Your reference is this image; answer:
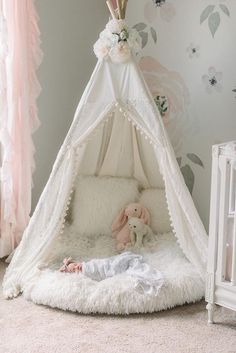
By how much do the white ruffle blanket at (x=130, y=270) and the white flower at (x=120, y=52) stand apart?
1.11 meters

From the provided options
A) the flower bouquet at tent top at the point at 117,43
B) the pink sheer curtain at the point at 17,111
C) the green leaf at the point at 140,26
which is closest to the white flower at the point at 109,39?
the flower bouquet at tent top at the point at 117,43

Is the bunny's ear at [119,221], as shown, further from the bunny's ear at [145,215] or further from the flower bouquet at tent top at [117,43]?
the flower bouquet at tent top at [117,43]

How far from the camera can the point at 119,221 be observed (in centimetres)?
355

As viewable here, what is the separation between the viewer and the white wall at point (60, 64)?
3.70 metres

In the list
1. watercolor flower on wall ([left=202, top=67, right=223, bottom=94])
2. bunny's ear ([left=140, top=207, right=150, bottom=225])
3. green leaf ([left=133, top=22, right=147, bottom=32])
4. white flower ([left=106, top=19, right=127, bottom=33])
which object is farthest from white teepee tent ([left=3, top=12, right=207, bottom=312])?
green leaf ([left=133, top=22, right=147, bottom=32])

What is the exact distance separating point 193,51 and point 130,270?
1463 millimetres

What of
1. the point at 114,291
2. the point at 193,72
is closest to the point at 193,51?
the point at 193,72

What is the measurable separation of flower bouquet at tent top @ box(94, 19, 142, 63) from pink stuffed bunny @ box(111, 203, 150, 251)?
3.14ft

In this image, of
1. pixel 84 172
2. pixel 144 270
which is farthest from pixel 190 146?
pixel 144 270

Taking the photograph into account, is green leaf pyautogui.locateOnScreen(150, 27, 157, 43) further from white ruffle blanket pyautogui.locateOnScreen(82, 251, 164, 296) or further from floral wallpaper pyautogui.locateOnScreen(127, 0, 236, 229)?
white ruffle blanket pyautogui.locateOnScreen(82, 251, 164, 296)

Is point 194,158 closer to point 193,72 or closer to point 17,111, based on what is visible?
point 193,72

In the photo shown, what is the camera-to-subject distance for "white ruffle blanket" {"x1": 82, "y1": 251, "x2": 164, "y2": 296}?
9.38ft

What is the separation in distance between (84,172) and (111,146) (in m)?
0.27

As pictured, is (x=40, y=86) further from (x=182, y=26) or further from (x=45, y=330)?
(x=45, y=330)
